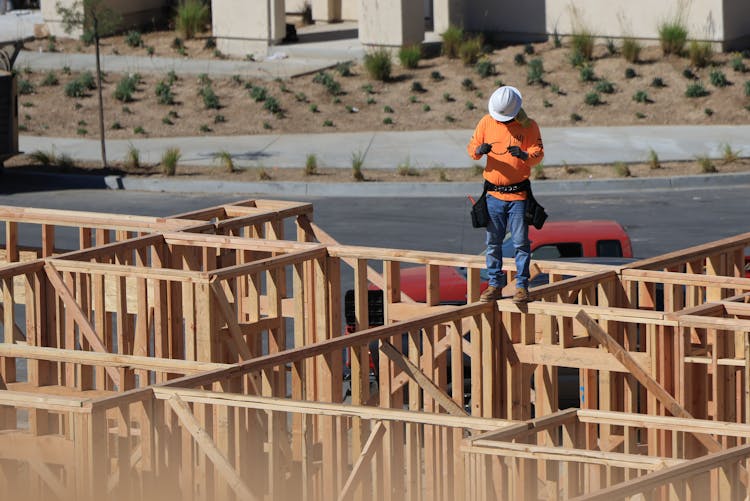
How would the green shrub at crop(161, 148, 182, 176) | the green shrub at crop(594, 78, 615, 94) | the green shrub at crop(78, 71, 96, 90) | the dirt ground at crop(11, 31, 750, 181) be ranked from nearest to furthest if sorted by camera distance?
the green shrub at crop(161, 148, 182, 176)
the dirt ground at crop(11, 31, 750, 181)
the green shrub at crop(594, 78, 615, 94)
the green shrub at crop(78, 71, 96, 90)

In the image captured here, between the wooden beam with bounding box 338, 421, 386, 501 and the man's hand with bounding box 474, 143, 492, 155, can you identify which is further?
the man's hand with bounding box 474, 143, 492, 155

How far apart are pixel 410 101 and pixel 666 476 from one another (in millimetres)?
27150

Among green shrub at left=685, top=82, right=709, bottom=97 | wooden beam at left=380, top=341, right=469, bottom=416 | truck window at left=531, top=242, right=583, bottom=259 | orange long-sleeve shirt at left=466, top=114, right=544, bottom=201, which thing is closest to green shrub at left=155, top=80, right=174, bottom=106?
green shrub at left=685, top=82, right=709, bottom=97

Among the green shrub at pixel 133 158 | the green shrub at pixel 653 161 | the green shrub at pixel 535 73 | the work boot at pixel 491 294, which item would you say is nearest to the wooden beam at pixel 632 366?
the work boot at pixel 491 294

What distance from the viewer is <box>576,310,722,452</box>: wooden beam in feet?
39.7

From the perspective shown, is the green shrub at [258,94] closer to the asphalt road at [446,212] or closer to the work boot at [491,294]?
the asphalt road at [446,212]

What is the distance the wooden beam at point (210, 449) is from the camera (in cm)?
1002

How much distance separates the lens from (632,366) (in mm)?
12203

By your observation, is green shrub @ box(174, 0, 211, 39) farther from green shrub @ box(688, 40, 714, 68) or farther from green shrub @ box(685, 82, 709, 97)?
green shrub @ box(685, 82, 709, 97)

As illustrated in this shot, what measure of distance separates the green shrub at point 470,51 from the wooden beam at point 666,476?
28.3m

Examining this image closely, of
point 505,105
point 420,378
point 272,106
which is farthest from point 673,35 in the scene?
point 505,105

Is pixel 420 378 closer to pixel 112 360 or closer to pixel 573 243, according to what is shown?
pixel 112 360

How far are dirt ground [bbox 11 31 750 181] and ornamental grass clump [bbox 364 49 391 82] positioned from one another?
0.16 m

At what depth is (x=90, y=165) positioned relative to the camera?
103 ft
